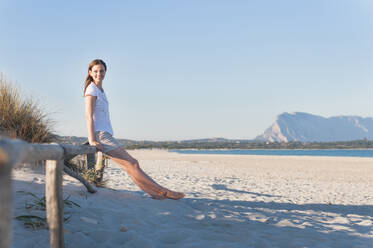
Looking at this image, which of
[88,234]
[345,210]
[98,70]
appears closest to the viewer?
[88,234]

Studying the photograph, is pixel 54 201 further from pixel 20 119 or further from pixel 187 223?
pixel 20 119

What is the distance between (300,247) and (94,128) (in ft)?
10.1

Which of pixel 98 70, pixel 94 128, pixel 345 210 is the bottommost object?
pixel 345 210

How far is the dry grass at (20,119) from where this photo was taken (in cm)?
605

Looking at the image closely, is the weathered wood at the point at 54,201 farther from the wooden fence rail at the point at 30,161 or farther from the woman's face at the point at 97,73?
the woman's face at the point at 97,73

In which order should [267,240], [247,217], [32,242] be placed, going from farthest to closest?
[247,217], [267,240], [32,242]

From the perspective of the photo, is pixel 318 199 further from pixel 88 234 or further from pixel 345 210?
pixel 88 234

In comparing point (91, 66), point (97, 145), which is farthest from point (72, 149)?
point (91, 66)

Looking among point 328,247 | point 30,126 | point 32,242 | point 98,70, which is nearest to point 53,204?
point 32,242

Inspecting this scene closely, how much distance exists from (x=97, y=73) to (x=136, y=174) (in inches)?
65.6

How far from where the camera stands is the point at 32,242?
311 cm

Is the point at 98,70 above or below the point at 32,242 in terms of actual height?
above

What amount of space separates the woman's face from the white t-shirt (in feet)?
0.54

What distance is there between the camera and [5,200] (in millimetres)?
1188
